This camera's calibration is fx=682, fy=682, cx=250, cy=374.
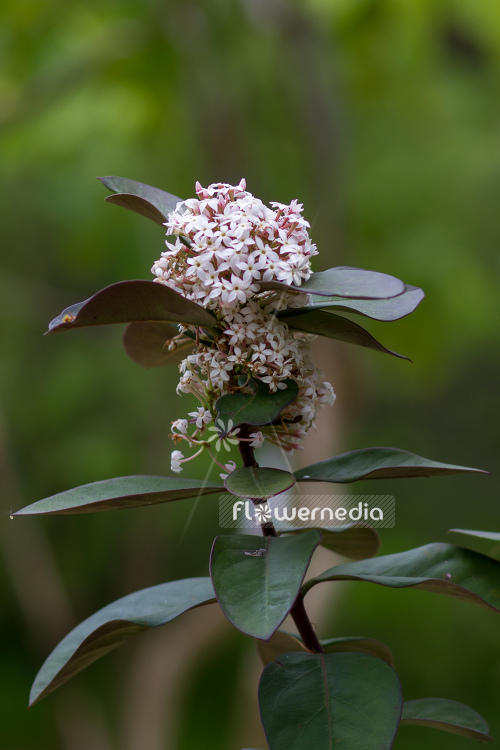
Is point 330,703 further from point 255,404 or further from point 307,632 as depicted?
point 255,404

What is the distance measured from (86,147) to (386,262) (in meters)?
0.98

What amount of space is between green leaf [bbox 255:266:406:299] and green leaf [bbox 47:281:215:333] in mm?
54

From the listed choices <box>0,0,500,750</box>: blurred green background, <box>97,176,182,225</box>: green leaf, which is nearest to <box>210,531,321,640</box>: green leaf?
<box>97,176,182,225</box>: green leaf

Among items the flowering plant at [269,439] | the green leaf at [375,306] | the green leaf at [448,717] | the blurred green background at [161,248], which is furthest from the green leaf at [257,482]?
the blurred green background at [161,248]

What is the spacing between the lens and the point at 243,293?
1.44ft

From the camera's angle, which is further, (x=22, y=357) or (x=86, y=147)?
(x=22, y=357)

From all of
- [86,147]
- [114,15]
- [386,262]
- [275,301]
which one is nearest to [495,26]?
[386,262]

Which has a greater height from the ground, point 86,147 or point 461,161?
point 86,147

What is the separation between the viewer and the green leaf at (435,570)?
1.62 ft

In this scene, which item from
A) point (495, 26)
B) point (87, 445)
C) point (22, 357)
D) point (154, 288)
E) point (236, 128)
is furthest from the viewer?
point (22, 357)

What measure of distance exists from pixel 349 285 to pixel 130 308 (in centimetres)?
14

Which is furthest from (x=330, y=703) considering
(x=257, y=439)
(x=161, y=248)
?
(x=161, y=248)

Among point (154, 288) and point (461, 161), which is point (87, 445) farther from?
point (154, 288)

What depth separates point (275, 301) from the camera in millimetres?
472
